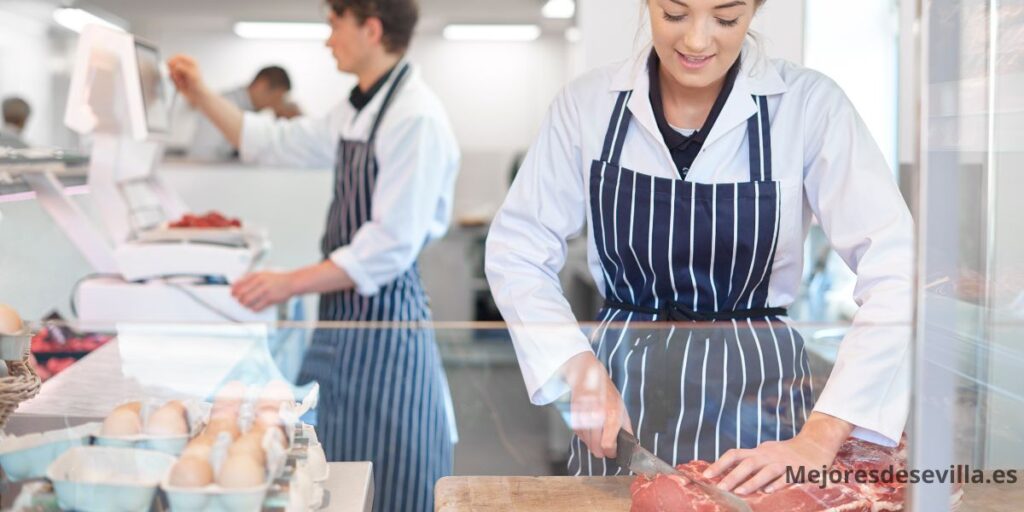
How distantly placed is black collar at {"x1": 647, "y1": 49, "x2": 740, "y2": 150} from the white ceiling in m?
3.70

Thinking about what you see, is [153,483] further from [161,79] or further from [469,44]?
[469,44]

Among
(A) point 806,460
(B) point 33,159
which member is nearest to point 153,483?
(A) point 806,460

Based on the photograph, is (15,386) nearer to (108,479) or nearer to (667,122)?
(108,479)

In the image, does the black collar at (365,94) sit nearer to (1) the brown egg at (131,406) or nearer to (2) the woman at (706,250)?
(2) the woman at (706,250)

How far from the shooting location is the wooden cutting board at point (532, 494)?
105 cm

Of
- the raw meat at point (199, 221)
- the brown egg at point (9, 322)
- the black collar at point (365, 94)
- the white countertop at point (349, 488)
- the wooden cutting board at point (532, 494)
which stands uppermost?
the black collar at point (365, 94)

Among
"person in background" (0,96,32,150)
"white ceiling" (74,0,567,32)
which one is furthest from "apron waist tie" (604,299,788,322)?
"white ceiling" (74,0,567,32)

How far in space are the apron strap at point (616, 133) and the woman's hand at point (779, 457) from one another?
40cm

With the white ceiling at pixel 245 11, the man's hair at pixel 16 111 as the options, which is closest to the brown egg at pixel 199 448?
the man's hair at pixel 16 111

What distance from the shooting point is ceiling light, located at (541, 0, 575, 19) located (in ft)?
16.5

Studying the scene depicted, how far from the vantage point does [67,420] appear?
100cm

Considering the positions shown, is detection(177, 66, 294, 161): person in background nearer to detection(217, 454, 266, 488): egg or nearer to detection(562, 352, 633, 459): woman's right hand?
detection(562, 352, 633, 459): woman's right hand

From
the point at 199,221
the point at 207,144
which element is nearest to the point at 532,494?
the point at 199,221

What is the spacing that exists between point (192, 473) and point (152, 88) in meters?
1.78
